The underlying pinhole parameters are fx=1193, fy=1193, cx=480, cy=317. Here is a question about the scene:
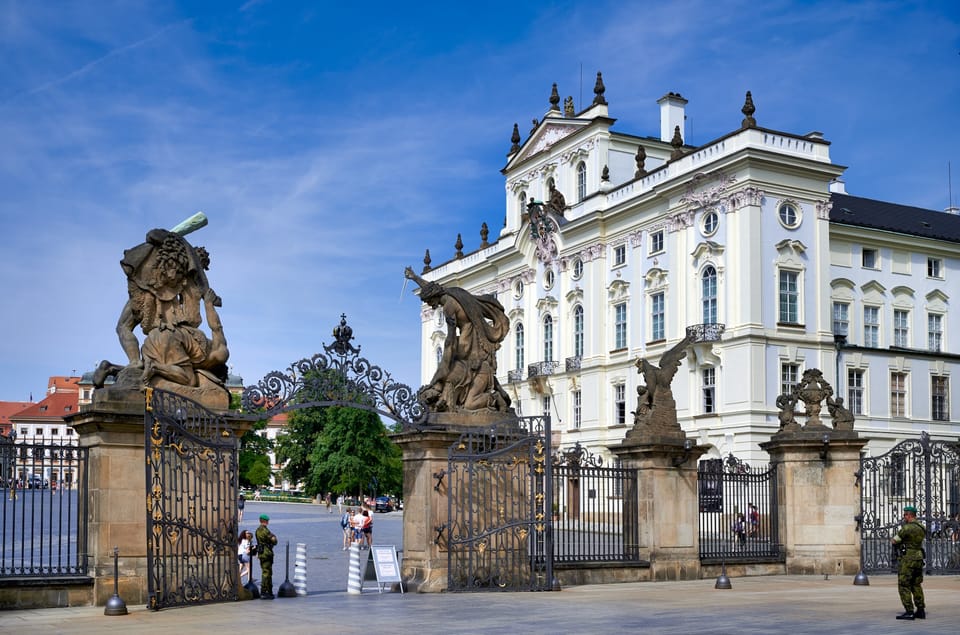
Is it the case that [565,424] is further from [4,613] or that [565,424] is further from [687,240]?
[4,613]

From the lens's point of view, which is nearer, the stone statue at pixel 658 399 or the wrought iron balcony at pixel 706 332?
the stone statue at pixel 658 399

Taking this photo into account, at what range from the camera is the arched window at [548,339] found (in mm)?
62500

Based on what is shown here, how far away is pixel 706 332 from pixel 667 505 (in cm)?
2942

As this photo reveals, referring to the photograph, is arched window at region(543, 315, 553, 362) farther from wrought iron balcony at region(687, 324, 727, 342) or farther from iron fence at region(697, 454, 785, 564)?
iron fence at region(697, 454, 785, 564)

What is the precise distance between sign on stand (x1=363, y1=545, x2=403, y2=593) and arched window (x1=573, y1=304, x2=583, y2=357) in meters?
41.3

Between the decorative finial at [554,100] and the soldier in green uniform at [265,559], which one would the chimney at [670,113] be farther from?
the soldier in green uniform at [265,559]

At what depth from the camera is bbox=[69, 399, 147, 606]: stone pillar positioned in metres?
16.0

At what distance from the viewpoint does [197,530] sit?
53.5 ft

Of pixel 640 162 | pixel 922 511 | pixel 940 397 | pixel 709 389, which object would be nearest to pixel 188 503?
pixel 922 511

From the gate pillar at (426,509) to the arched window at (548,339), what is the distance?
4346 centimetres

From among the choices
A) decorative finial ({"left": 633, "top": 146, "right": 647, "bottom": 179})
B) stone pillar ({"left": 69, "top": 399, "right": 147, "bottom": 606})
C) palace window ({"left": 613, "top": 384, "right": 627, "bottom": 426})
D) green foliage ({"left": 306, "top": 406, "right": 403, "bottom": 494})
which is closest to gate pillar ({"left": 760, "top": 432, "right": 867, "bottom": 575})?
stone pillar ({"left": 69, "top": 399, "right": 147, "bottom": 606})

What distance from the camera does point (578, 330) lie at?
6019cm

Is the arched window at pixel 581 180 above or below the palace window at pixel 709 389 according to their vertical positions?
above

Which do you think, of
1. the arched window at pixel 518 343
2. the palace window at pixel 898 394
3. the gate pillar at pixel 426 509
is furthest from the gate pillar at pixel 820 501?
the arched window at pixel 518 343
